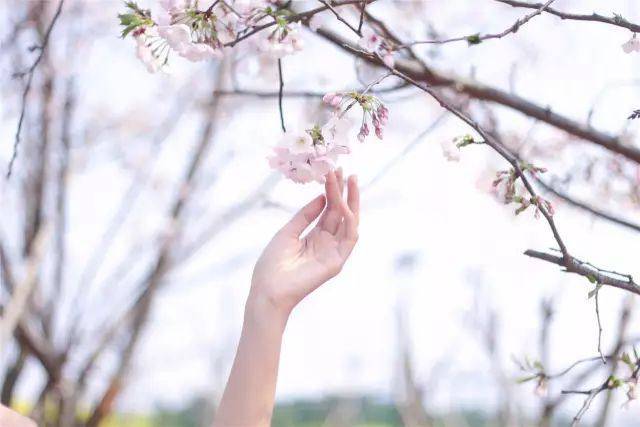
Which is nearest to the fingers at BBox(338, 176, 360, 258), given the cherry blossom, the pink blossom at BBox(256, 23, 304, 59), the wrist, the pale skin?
the pale skin

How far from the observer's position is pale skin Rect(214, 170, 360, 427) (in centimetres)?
125

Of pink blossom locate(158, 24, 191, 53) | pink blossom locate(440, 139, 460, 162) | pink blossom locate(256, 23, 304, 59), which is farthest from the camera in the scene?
pink blossom locate(440, 139, 460, 162)

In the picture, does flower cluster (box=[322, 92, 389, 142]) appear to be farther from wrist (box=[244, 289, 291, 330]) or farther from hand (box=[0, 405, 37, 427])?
hand (box=[0, 405, 37, 427])

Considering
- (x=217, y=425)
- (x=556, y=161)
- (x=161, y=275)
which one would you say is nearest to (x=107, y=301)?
(x=161, y=275)

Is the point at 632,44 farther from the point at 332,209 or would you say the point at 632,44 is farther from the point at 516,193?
the point at 332,209

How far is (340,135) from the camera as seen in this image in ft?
3.90

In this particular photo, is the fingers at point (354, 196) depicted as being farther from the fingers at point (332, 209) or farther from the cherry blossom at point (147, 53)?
the cherry blossom at point (147, 53)

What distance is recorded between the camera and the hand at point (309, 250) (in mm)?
1271

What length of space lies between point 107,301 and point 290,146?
242 cm

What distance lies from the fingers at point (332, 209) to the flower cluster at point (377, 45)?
0.21m

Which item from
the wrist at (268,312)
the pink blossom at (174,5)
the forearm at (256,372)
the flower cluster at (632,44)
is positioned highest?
the flower cluster at (632,44)

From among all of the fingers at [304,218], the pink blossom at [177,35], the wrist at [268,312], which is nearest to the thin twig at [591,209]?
the fingers at [304,218]

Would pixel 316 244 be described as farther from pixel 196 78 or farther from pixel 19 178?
pixel 196 78

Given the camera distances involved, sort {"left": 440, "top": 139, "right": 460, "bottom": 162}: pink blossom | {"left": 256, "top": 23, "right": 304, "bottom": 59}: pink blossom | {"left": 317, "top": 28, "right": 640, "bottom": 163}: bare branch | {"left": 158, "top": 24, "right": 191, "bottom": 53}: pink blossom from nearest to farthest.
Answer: {"left": 158, "top": 24, "right": 191, "bottom": 53}: pink blossom, {"left": 256, "top": 23, "right": 304, "bottom": 59}: pink blossom, {"left": 440, "top": 139, "right": 460, "bottom": 162}: pink blossom, {"left": 317, "top": 28, "right": 640, "bottom": 163}: bare branch
